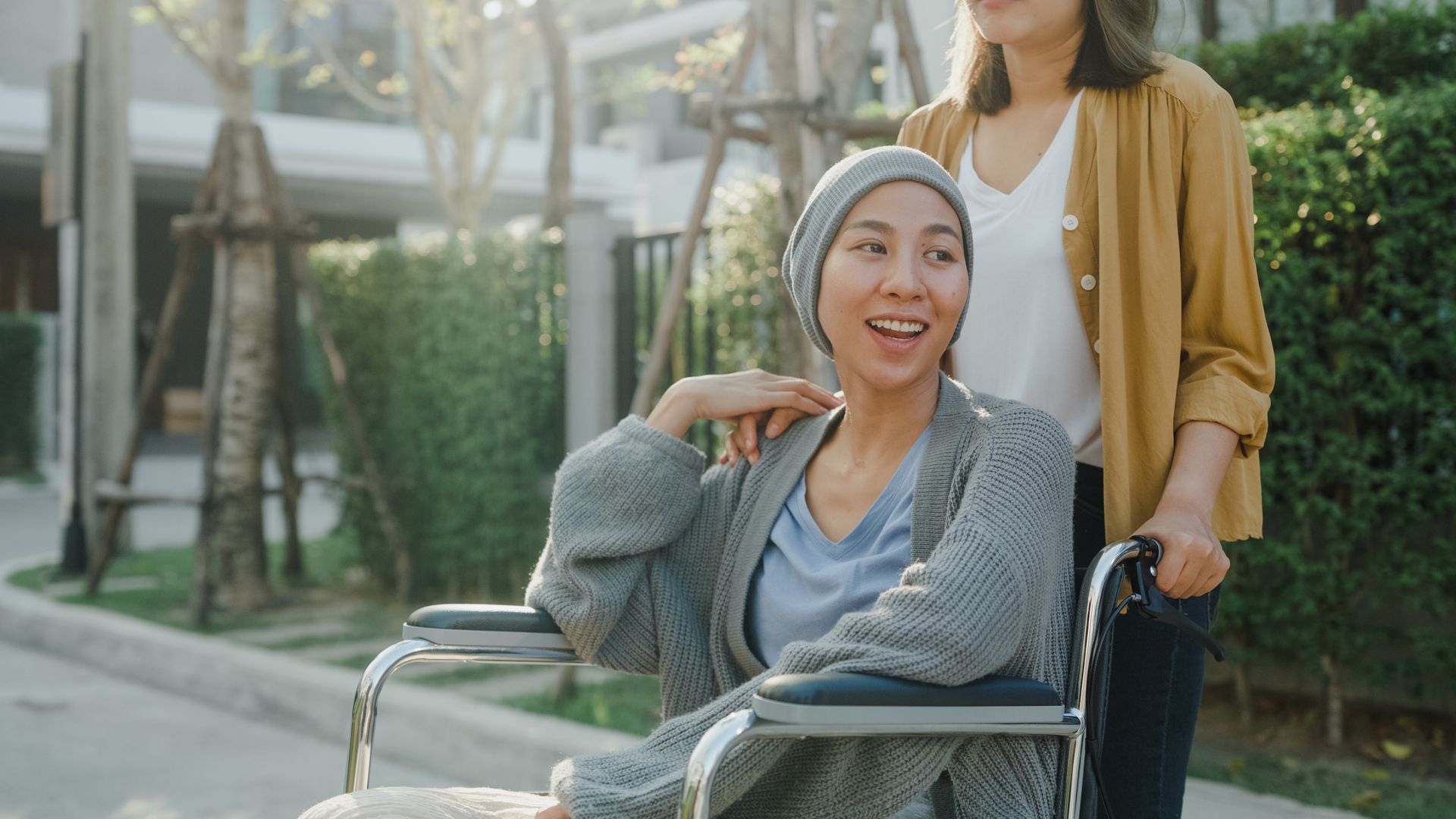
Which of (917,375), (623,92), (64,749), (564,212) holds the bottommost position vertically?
(64,749)

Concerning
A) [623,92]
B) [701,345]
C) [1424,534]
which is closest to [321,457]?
[623,92]

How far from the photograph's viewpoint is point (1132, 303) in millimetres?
2064

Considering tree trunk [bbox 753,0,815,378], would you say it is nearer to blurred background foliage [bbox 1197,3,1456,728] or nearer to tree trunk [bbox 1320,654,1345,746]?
blurred background foliage [bbox 1197,3,1456,728]

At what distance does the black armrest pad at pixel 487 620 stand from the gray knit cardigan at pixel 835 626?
0.10 ft

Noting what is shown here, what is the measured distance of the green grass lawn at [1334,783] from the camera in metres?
3.81

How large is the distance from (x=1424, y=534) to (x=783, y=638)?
3.01 meters

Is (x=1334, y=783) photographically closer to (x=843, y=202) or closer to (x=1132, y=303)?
(x=1132, y=303)

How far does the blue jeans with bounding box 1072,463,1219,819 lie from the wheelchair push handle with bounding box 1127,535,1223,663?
183 millimetres

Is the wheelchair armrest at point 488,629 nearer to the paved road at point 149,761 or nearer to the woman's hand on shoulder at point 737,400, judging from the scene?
the woman's hand on shoulder at point 737,400

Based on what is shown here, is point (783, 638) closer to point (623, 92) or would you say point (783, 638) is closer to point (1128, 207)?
point (1128, 207)

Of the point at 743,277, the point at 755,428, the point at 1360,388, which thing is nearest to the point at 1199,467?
the point at 755,428

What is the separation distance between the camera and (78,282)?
28.2 ft

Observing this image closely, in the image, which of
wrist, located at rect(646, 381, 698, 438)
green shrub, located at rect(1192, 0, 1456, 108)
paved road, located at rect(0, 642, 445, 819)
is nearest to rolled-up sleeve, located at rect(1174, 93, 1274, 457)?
wrist, located at rect(646, 381, 698, 438)

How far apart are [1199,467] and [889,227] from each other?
21.2 inches
